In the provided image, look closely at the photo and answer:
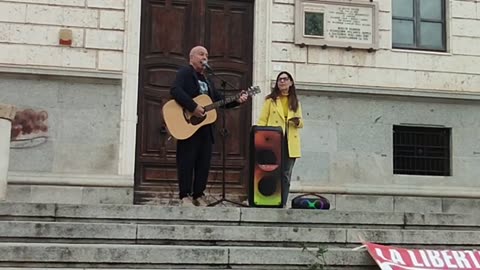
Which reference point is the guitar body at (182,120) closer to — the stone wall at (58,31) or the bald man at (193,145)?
the bald man at (193,145)

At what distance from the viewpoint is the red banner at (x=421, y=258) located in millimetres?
5914

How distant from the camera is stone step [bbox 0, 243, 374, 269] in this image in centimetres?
561

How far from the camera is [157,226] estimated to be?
20.6 ft

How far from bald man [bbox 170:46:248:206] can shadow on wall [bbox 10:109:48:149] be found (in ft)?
11.8

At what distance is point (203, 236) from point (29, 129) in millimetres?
5056

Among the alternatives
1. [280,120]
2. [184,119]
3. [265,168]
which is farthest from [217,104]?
[280,120]

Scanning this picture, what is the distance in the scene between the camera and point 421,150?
11.9 meters

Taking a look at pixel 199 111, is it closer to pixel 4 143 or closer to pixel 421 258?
pixel 4 143

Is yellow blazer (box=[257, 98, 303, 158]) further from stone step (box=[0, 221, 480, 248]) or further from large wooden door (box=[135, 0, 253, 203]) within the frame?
large wooden door (box=[135, 0, 253, 203])

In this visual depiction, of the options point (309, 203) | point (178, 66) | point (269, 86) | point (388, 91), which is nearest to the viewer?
point (309, 203)

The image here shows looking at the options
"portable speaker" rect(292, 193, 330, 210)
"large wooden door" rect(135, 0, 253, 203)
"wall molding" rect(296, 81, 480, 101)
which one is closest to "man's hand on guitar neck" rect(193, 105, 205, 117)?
"portable speaker" rect(292, 193, 330, 210)

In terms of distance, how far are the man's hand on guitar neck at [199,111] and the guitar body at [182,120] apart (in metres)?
0.05

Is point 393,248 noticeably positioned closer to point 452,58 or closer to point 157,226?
point 157,226

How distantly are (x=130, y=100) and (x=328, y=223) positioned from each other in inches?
191
